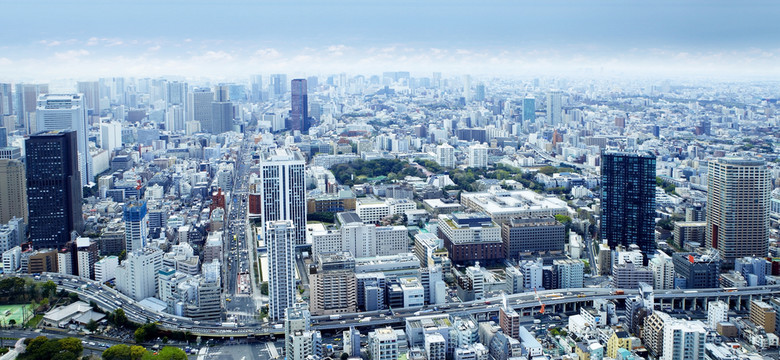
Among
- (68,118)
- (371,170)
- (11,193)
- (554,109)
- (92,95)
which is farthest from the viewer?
(554,109)

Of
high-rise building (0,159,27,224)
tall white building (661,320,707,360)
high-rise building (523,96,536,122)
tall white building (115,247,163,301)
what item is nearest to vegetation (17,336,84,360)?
tall white building (115,247,163,301)

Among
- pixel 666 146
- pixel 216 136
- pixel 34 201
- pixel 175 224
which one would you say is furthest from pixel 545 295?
pixel 216 136

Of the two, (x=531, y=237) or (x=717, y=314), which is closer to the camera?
(x=717, y=314)

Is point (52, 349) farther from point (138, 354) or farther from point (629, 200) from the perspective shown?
point (629, 200)

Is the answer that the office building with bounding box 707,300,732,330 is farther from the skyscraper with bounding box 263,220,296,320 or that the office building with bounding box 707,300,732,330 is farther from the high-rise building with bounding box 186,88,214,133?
the high-rise building with bounding box 186,88,214,133

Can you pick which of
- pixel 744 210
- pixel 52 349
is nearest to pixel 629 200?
pixel 744 210

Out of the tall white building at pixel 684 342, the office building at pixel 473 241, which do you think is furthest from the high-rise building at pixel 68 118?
the tall white building at pixel 684 342
